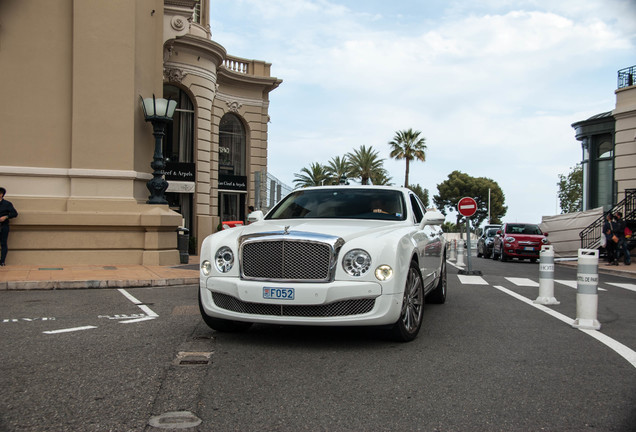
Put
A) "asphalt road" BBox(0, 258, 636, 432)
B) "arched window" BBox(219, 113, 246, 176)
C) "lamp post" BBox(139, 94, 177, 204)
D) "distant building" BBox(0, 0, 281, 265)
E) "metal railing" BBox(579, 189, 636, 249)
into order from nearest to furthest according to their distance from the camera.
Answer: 1. "asphalt road" BBox(0, 258, 636, 432)
2. "distant building" BBox(0, 0, 281, 265)
3. "lamp post" BBox(139, 94, 177, 204)
4. "metal railing" BBox(579, 189, 636, 249)
5. "arched window" BBox(219, 113, 246, 176)

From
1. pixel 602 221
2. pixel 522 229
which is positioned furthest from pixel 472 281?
pixel 522 229

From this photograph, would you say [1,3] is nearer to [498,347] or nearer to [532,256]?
[498,347]

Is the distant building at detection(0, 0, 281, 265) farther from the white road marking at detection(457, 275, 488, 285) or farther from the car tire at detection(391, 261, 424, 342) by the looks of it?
the car tire at detection(391, 261, 424, 342)

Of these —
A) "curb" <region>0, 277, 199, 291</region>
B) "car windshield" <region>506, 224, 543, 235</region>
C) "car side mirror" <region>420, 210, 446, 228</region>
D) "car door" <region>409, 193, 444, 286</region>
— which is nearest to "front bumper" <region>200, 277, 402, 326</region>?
"car door" <region>409, 193, 444, 286</region>

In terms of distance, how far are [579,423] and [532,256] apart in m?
23.0

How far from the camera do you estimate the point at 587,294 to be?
7.16 m

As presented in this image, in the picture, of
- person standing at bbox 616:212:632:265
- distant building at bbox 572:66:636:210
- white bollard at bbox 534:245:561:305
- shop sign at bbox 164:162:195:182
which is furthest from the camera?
distant building at bbox 572:66:636:210

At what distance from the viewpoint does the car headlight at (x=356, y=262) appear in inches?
218

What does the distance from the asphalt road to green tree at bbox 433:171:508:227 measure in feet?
265

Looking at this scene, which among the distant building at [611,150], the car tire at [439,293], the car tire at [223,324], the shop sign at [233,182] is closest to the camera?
the car tire at [223,324]

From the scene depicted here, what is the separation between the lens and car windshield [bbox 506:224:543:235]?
26.6 meters

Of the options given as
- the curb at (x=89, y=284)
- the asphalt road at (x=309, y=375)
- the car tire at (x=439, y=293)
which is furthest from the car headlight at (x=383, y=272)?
the curb at (x=89, y=284)

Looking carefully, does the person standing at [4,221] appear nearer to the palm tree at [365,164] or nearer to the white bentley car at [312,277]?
the white bentley car at [312,277]

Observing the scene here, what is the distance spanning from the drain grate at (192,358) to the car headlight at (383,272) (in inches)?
63.4
